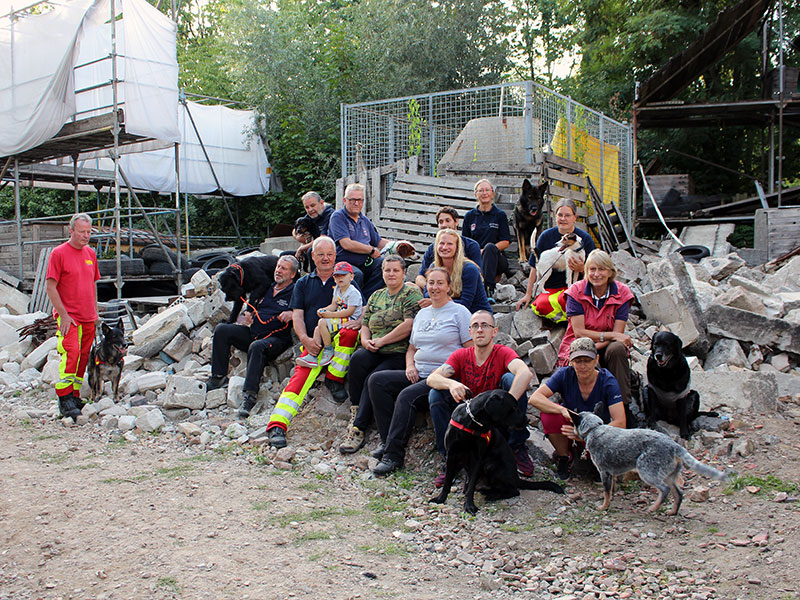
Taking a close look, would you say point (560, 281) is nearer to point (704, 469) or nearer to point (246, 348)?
point (704, 469)

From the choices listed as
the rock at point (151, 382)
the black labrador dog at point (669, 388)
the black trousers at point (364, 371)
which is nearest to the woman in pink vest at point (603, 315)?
the black labrador dog at point (669, 388)

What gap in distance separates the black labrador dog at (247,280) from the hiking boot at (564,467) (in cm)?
348

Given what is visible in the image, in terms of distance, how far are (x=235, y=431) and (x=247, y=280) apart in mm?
1691

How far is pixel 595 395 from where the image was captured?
4.31 metres

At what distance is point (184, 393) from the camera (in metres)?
6.45

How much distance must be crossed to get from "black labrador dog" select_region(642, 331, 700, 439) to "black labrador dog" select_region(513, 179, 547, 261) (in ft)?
10.9

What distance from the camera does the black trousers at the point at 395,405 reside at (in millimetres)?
4785

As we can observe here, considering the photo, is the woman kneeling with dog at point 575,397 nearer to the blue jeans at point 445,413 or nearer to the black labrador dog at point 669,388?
the blue jeans at point 445,413

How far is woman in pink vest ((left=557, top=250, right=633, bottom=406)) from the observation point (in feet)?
15.6

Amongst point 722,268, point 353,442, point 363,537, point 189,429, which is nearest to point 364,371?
point 353,442

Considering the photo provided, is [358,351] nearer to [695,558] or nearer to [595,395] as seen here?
[595,395]

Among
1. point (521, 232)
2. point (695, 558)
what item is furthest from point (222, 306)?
point (695, 558)

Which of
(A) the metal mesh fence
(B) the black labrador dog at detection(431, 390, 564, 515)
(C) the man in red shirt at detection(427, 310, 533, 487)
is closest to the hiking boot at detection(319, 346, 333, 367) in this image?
(C) the man in red shirt at detection(427, 310, 533, 487)

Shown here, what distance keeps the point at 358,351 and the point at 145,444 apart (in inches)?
79.0
